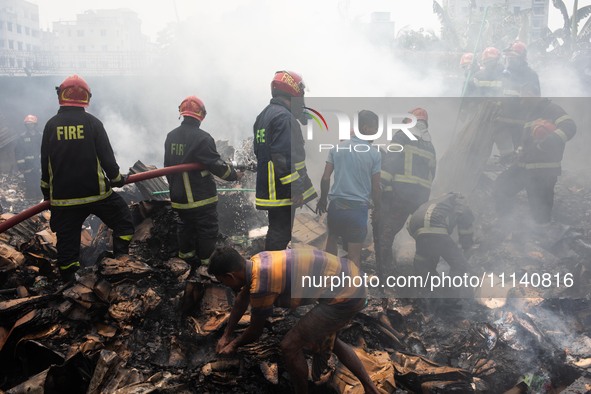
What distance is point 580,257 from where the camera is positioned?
19.5 feet

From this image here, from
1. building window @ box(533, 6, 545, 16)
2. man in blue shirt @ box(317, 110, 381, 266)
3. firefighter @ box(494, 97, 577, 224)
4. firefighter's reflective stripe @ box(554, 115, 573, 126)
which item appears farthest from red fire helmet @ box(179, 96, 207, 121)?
building window @ box(533, 6, 545, 16)

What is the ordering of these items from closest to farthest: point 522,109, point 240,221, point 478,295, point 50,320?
point 50,320 < point 478,295 < point 240,221 < point 522,109

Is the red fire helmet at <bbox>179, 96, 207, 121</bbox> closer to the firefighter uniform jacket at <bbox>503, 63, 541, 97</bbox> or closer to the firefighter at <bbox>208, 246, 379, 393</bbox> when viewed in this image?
the firefighter at <bbox>208, 246, 379, 393</bbox>

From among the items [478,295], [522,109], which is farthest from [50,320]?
[522,109]

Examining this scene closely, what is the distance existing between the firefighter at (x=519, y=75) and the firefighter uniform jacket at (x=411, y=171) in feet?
11.2

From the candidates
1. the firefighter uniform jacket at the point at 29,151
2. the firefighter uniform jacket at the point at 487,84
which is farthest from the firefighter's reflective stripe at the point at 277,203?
the firefighter uniform jacket at the point at 29,151

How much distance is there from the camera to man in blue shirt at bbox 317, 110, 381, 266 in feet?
15.2

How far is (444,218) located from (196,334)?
2894mm

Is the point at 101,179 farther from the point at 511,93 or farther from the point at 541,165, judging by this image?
the point at 511,93

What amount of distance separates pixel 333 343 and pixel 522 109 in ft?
18.5

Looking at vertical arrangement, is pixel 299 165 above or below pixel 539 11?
below

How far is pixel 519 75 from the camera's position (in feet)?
26.2

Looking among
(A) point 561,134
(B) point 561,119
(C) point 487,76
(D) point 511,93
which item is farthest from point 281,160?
(C) point 487,76

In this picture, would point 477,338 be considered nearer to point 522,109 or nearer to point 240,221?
point 240,221
